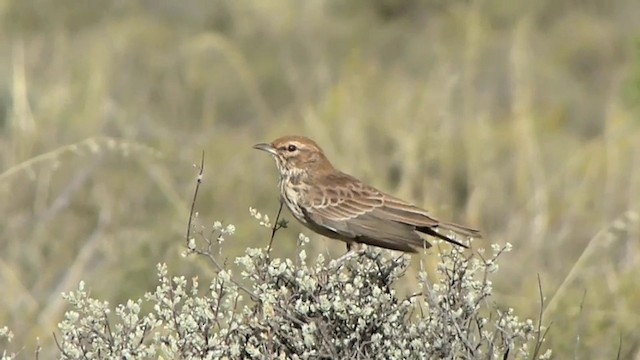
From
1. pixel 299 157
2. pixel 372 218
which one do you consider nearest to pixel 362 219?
pixel 372 218

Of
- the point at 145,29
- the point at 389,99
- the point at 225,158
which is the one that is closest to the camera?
the point at 225,158

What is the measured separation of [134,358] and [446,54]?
10991 mm

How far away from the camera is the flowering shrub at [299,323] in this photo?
459 centimetres

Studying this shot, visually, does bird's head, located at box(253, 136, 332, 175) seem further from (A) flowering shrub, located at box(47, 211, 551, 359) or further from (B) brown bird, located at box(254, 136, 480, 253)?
(A) flowering shrub, located at box(47, 211, 551, 359)

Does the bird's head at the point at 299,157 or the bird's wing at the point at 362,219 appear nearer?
the bird's wing at the point at 362,219

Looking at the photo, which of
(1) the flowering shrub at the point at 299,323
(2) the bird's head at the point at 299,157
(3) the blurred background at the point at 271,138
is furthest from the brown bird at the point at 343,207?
(1) the flowering shrub at the point at 299,323

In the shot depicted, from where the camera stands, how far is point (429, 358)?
15.2ft

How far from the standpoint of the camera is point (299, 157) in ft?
22.8

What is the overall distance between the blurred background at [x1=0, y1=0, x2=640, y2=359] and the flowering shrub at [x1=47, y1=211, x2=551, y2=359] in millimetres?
546

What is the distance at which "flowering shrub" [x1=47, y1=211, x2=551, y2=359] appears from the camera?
15.0 ft

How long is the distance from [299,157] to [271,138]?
5856 mm

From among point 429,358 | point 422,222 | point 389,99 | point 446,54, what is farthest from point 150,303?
point 446,54

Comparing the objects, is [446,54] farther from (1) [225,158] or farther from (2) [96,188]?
(2) [96,188]

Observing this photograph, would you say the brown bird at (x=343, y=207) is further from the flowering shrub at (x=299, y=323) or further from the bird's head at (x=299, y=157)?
the flowering shrub at (x=299, y=323)
